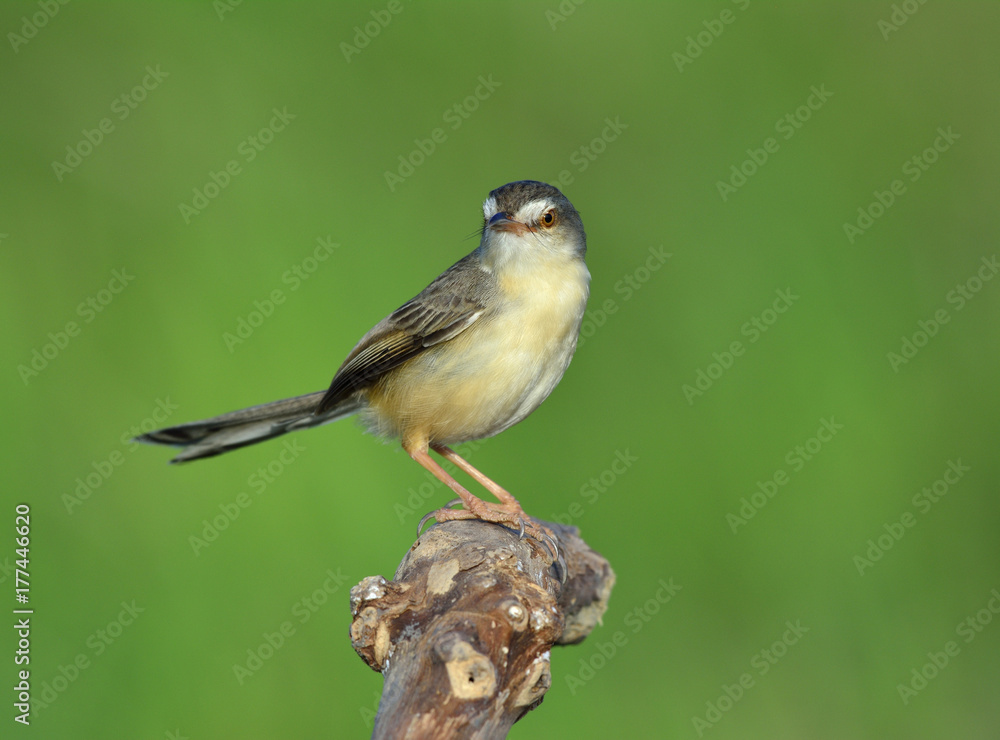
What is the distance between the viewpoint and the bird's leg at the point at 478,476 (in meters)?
4.71

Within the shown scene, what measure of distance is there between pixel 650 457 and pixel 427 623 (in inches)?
130

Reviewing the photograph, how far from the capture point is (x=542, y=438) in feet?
20.1

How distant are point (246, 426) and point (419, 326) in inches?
47.0

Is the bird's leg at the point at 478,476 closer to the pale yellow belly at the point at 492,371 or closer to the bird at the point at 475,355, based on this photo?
the bird at the point at 475,355

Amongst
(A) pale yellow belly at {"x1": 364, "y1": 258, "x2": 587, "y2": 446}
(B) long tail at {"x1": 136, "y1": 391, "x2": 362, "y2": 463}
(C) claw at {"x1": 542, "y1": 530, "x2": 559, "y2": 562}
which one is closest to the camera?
(C) claw at {"x1": 542, "y1": 530, "x2": 559, "y2": 562}

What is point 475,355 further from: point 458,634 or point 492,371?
point 458,634

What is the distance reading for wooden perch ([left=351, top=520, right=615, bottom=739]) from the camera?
2.64m

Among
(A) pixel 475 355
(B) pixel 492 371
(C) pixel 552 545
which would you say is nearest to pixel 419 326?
(A) pixel 475 355

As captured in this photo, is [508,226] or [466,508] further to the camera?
[508,226]

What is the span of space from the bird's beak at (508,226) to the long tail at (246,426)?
52.8 inches

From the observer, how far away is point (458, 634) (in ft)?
8.97

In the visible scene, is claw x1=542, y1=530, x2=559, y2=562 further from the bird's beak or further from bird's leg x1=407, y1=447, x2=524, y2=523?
the bird's beak

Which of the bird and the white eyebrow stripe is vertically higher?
the white eyebrow stripe

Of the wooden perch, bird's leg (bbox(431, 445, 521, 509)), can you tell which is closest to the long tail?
bird's leg (bbox(431, 445, 521, 509))
